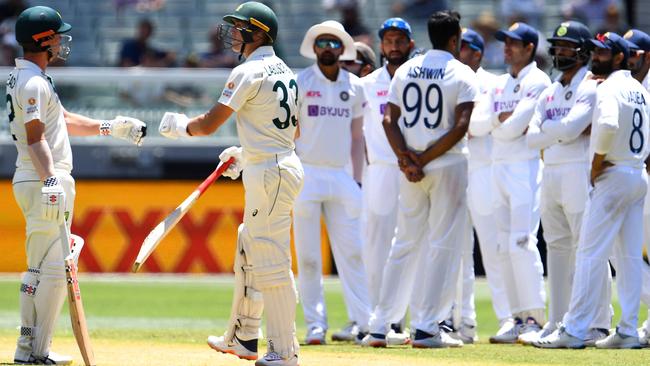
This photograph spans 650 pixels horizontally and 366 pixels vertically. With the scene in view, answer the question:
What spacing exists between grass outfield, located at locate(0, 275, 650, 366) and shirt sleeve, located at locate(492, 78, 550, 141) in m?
1.79

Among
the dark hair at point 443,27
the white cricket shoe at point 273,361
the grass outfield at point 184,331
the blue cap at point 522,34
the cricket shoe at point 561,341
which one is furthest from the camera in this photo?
the blue cap at point 522,34

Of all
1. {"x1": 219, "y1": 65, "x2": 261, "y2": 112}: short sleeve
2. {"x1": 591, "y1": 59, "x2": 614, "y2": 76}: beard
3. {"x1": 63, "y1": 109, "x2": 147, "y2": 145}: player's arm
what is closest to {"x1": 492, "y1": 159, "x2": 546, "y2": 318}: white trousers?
{"x1": 591, "y1": 59, "x2": 614, "y2": 76}: beard

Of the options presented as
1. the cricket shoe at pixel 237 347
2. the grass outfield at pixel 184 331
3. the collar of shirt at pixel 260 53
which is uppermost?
the collar of shirt at pixel 260 53

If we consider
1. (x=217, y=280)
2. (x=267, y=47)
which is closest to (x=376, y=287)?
(x=267, y=47)

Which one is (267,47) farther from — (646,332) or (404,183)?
(646,332)

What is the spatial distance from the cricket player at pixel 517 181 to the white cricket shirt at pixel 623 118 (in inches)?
47.1

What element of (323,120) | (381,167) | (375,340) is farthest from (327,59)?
(375,340)

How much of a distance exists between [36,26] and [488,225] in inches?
185

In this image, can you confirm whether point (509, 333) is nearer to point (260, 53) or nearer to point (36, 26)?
point (260, 53)

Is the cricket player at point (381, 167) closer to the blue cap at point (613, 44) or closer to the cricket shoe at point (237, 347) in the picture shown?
the blue cap at point (613, 44)

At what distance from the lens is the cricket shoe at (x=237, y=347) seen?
848 centimetres

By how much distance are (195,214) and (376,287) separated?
270 inches

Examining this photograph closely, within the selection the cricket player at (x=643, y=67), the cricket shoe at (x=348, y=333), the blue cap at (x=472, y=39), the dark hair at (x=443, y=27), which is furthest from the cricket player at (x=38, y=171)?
the cricket player at (x=643, y=67)

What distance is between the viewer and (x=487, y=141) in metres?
11.6
